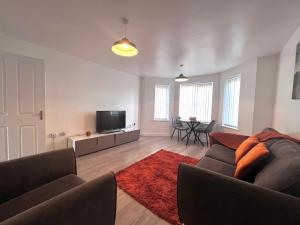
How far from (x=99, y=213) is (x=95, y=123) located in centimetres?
332

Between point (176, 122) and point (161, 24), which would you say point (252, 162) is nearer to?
point (161, 24)

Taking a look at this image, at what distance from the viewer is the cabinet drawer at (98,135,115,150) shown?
3.73 m

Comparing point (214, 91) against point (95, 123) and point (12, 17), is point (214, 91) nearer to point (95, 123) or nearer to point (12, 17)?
point (95, 123)

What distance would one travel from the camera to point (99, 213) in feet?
3.34

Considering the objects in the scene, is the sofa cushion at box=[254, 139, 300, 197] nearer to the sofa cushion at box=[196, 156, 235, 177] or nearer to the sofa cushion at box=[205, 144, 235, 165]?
the sofa cushion at box=[196, 156, 235, 177]

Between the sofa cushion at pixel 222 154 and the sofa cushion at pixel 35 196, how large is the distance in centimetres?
181

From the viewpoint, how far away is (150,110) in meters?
5.82

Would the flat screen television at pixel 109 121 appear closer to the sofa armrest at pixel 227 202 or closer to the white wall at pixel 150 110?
the white wall at pixel 150 110

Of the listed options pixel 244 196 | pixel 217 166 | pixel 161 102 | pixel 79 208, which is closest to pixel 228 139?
pixel 217 166

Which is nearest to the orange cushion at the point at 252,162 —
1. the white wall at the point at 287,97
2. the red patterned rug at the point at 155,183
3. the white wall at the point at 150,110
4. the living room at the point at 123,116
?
the living room at the point at 123,116

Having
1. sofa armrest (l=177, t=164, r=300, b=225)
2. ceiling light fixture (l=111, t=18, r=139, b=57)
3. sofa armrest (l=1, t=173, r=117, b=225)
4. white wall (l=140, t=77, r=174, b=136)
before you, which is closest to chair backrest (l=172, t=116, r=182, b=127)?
white wall (l=140, t=77, r=174, b=136)

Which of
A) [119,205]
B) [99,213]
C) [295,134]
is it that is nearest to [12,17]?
[99,213]

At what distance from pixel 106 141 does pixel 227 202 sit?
3.32 m

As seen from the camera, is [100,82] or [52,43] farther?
[100,82]
